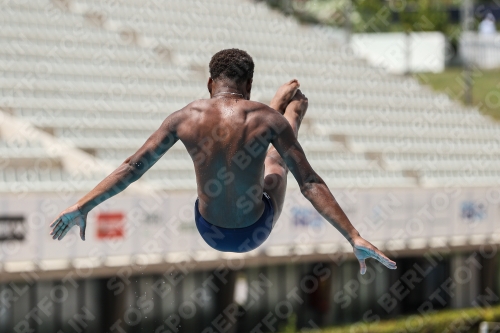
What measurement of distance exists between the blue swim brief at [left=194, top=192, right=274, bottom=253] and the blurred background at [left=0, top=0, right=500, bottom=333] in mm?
6865

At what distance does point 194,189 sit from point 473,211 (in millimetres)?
6006

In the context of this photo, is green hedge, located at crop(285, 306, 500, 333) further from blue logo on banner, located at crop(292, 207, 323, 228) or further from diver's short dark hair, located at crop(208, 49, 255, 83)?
diver's short dark hair, located at crop(208, 49, 255, 83)

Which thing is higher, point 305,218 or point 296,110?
point 296,110

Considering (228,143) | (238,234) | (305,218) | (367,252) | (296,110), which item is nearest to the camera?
(367,252)

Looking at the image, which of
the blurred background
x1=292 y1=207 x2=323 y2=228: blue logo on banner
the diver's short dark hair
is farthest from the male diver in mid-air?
x1=292 y1=207 x2=323 y2=228: blue logo on banner

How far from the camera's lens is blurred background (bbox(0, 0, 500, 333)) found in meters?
13.2

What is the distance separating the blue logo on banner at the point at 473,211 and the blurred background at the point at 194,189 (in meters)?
0.04

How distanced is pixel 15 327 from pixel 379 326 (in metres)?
6.88

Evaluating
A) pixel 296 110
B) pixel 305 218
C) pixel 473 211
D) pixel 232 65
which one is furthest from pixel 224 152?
pixel 473 211

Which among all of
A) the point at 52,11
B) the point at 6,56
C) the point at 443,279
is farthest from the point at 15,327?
the point at 443,279

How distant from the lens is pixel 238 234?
556 centimetres

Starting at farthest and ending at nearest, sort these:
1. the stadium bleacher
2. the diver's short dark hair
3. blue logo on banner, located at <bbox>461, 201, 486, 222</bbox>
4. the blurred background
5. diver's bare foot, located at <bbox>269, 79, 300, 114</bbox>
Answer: blue logo on banner, located at <bbox>461, 201, 486, 222</bbox>, the stadium bleacher, the blurred background, diver's bare foot, located at <bbox>269, 79, 300, 114</bbox>, the diver's short dark hair

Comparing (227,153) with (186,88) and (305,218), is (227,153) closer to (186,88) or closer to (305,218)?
(305,218)

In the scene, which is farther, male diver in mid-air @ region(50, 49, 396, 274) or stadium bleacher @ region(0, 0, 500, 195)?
stadium bleacher @ region(0, 0, 500, 195)
